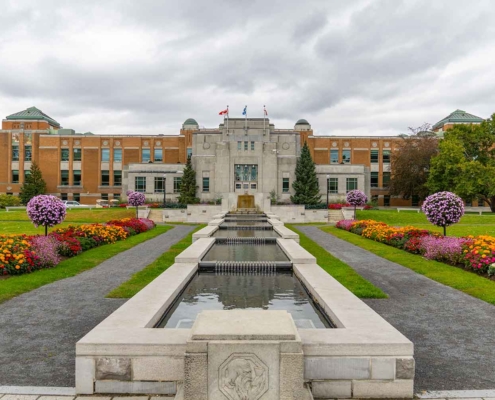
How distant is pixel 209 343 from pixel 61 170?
241 ft

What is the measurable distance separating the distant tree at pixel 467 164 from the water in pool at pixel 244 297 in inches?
1600

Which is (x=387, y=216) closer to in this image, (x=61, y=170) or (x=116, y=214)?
(x=116, y=214)

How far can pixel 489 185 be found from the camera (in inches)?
1710

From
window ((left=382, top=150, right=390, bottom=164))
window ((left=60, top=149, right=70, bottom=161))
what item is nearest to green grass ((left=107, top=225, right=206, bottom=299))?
window ((left=382, top=150, right=390, bottom=164))

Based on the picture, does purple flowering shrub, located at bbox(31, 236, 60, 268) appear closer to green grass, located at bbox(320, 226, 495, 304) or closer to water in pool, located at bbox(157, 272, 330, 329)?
water in pool, located at bbox(157, 272, 330, 329)

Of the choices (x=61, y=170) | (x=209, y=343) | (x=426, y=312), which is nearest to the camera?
(x=209, y=343)

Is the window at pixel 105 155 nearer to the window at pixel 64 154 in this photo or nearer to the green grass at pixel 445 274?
the window at pixel 64 154

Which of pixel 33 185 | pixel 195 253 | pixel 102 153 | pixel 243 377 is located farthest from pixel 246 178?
pixel 243 377

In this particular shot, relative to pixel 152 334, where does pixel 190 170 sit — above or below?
above

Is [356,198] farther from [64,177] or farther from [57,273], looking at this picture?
[64,177]

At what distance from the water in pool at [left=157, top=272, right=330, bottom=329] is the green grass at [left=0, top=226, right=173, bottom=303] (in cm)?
457

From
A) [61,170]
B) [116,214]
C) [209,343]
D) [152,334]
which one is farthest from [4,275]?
[61,170]

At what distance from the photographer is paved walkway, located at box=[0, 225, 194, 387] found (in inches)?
215

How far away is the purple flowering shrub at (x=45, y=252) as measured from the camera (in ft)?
44.5
